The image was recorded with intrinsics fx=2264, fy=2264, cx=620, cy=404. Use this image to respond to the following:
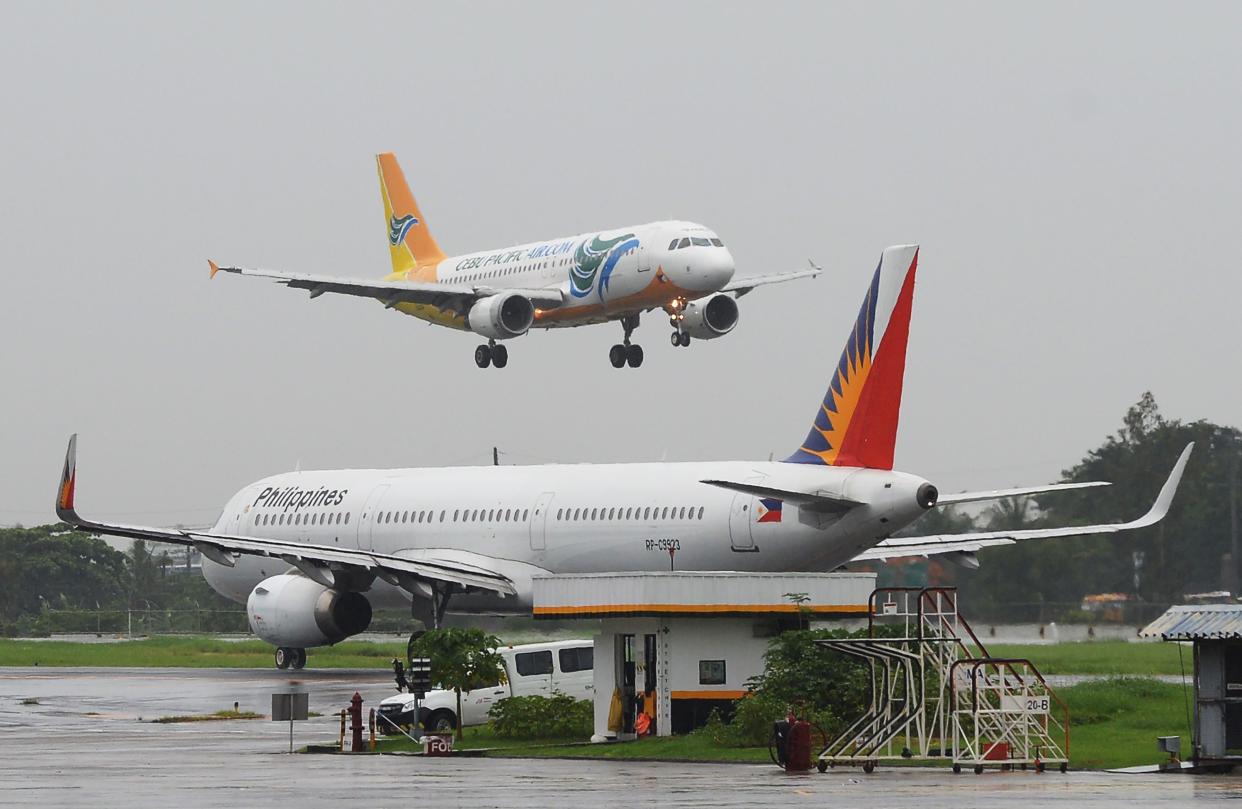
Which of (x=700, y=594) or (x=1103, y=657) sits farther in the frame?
(x=1103, y=657)

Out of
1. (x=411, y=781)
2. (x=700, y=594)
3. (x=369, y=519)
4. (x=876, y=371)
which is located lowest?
(x=411, y=781)

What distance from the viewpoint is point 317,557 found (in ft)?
169

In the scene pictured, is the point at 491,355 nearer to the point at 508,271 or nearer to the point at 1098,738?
the point at 508,271

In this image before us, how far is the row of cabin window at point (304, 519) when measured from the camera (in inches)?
2427

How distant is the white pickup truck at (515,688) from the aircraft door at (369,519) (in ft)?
53.6

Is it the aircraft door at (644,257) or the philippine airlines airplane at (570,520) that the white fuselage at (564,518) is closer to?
the philippine airlines airplane at (570,520)

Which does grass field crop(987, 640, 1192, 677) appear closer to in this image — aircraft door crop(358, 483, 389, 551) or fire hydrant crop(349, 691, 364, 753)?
aircraft door crop(358, 483, 389, 551)

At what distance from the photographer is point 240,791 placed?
27.0 meters

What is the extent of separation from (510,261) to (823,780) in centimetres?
3768

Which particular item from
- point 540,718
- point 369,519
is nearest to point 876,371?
point 540,718

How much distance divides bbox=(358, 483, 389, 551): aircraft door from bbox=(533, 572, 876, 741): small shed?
2060 centimetres

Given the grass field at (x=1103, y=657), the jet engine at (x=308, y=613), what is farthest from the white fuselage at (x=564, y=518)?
the grass field at (x=1103, y=657)

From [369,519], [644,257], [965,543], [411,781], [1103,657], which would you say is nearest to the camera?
[411,781]

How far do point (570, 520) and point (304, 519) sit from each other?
10.6 m
